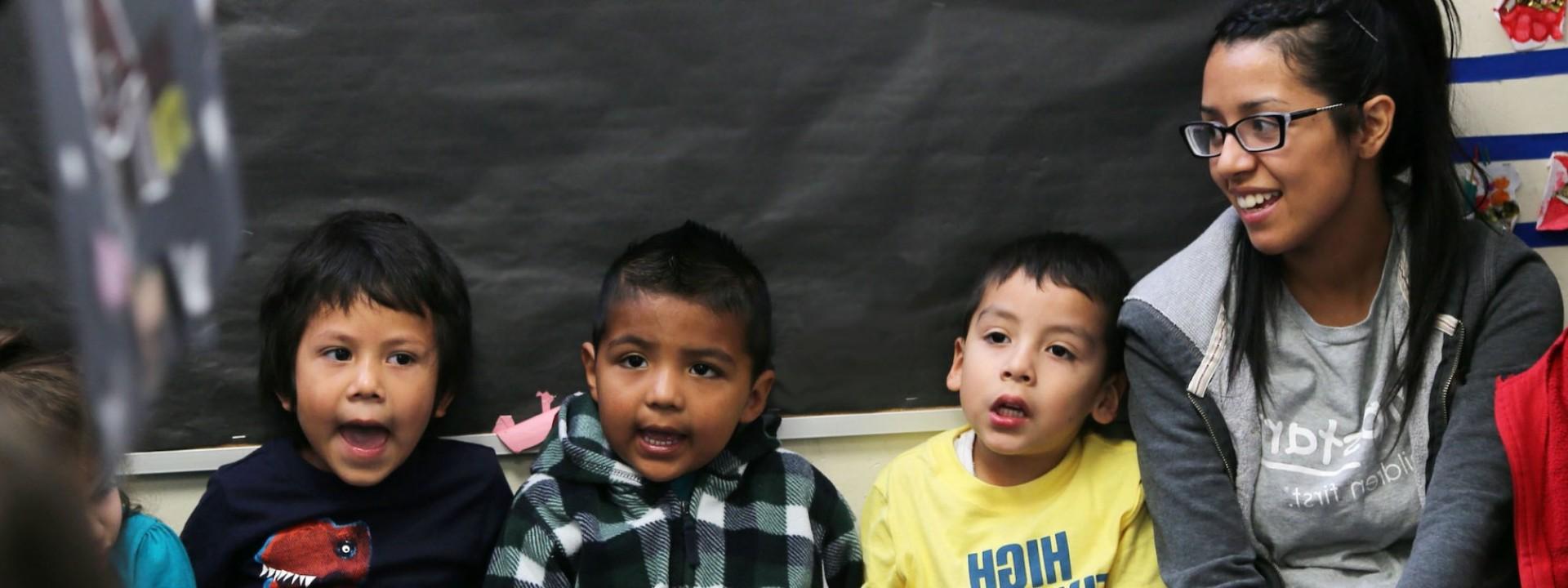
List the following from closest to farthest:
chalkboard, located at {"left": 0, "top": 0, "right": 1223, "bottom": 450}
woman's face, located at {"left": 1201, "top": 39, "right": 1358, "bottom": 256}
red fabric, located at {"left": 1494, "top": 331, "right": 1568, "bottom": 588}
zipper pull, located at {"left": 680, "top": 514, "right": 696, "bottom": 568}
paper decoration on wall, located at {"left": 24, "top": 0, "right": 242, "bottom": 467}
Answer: paper decoration on wall, located at {"left": 24, "top": 0, "right": 242, "bottom": 467}
red fabric, located at {"left": 1494, "top": 331, "right": 1568, "bottom": 588}
woman's face, located at {"left": 1201, "top": 39, "right": 1358, "bottom": 256}
zipper pull, located at {"left": 680, "top": 514, "right": 696, "bottom": 568}
chalkboard, located at {"left": 0, "top": 0, "right": 1223, "bottom": 450}

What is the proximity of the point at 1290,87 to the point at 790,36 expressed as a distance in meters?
0.66

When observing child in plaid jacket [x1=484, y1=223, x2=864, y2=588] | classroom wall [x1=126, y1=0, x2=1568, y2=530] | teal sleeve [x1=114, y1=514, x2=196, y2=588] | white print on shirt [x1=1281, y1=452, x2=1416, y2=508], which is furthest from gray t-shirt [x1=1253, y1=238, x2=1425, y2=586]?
teal sleeve [x1=114, y1=514, x2=196, y2=588]

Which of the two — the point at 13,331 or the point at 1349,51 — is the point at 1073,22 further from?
the point at 13,331

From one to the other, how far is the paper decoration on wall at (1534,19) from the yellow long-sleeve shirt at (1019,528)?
0.79m

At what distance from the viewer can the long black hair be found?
1727mm

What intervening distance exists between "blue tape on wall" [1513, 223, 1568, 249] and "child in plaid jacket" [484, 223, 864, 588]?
106 centimetres

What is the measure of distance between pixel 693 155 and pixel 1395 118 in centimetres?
90

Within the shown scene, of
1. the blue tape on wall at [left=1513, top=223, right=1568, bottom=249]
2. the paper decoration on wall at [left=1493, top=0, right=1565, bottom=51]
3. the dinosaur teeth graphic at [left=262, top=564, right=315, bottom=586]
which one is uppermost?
the paper decoration on wall at [left=1493, top=0, right=1565, bottom=51]

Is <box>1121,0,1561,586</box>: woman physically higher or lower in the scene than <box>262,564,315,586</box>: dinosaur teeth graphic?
higher

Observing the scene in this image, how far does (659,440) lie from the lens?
6.05 feet

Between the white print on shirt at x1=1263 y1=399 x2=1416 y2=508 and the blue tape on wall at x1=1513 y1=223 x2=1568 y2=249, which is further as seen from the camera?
the blue tape on wall at x1=1513 y1=223 x2=1568 y2=249

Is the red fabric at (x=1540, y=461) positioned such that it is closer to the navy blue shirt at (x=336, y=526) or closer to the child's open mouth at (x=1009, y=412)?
the child's open mouth at (x=1009, y=412)

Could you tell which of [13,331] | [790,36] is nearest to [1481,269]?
[790,36]

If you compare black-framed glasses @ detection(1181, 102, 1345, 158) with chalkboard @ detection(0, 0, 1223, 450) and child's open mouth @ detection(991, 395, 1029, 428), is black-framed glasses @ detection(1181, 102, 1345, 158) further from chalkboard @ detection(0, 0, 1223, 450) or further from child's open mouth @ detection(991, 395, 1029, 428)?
child's open mouth @ detection(991, 395, 1029, 428)
